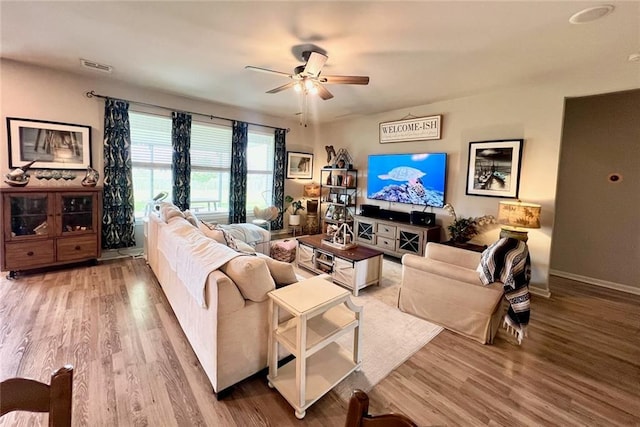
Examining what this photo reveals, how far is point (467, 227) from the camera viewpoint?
4129 mm

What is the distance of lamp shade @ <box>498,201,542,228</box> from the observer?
10.9ft

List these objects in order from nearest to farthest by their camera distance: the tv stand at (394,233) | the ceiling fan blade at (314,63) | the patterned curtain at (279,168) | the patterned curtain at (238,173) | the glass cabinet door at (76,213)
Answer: the ceiling fan blade at (314,63) < the glass cabinet door at (76,213) < the tv stand at (394,233) < the patterned curtain at (238,173) < the patterned curtain at (279,168)

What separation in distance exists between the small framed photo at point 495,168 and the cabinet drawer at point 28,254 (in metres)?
5.87

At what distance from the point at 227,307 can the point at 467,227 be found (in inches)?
143

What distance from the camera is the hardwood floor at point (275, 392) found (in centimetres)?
174

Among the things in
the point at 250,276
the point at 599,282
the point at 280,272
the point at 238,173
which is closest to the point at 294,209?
the point at 238,173

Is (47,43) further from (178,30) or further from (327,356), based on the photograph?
(327,356)

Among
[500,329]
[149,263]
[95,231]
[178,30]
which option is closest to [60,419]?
[178,30]

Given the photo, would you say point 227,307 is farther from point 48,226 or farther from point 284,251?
point 48,226

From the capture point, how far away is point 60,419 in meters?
0.75

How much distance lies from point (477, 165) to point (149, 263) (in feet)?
16.4

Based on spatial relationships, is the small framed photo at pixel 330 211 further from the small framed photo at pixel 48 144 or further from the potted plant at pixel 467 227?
the small framed photo at pixel 48 144

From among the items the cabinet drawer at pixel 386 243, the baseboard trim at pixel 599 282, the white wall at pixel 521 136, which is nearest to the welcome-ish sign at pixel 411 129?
the white wall at pixel 521 136

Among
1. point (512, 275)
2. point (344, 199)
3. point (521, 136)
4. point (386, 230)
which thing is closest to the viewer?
point (512, 275)
